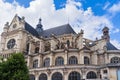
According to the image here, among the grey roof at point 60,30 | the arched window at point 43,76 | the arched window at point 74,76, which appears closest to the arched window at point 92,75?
the arched window at point 74,76

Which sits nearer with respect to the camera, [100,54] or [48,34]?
[100,54]

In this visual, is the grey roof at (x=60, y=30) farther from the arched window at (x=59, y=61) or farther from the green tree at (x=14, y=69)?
the green tree at (x=14, y=69)

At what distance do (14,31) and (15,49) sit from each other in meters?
6.18

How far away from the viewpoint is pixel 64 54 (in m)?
49.2

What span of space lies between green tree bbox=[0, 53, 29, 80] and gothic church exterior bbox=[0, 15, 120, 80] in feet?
47.6

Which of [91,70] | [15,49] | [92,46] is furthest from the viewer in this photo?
[15,49]

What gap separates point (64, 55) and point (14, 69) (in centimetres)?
1825

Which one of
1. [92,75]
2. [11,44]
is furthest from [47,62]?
[11,44]

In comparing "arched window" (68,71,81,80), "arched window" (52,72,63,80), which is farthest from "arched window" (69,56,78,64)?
"arched window" (52,72,63,80)

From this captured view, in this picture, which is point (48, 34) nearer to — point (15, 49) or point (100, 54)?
point (15, 49)

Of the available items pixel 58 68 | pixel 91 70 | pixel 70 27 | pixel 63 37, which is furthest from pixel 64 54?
pixel 70 27

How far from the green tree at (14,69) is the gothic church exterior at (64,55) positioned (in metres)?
Result: 14.5

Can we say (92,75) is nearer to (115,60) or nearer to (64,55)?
(115,60)

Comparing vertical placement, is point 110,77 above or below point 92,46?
below
